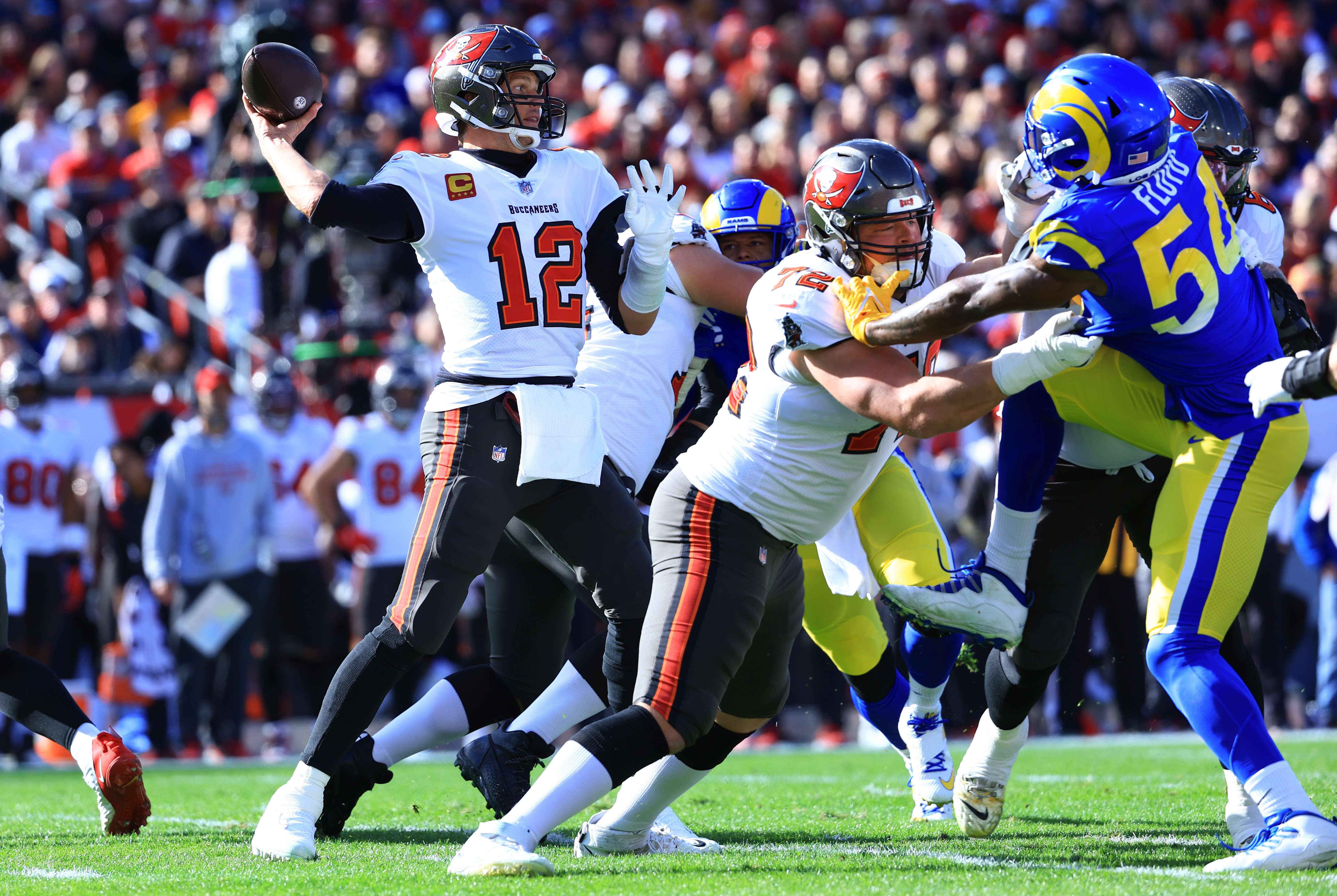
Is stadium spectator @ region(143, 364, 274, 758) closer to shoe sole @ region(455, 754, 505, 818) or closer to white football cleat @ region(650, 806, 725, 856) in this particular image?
shoe sole @ region(455, 754, 505, 818)

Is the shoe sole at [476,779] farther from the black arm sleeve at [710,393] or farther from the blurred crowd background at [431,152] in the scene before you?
the blurred crowd background at [431,152]

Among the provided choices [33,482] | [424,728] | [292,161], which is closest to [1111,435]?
[424,728]

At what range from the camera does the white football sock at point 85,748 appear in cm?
483

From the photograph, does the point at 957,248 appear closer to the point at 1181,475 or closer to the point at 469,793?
the point at 1181,475

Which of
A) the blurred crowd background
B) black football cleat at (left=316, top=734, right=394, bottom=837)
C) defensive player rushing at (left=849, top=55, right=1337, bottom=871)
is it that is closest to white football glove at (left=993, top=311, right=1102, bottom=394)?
defensive player rushing at (left=849, top=55, right=1337, bottom=871)

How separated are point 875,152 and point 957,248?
62 cm

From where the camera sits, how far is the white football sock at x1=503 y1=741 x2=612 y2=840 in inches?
147

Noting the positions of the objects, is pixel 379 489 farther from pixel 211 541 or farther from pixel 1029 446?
pixel 1029 446

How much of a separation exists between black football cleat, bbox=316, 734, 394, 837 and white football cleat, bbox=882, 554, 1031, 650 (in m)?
1.62

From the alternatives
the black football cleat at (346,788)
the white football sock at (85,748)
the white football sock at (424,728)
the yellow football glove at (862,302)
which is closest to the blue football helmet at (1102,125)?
the yellow football glove at (862,302)

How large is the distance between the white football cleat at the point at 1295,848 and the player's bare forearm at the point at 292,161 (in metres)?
2.76

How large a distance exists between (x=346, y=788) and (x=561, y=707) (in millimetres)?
672

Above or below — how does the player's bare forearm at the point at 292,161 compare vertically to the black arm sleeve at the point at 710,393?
above

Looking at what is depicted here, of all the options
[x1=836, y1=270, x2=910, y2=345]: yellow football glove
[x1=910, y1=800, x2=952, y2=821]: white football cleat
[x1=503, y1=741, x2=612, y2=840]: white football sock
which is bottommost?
[x1=910, y1=800, x2=952, y2=821]: white football cleat
